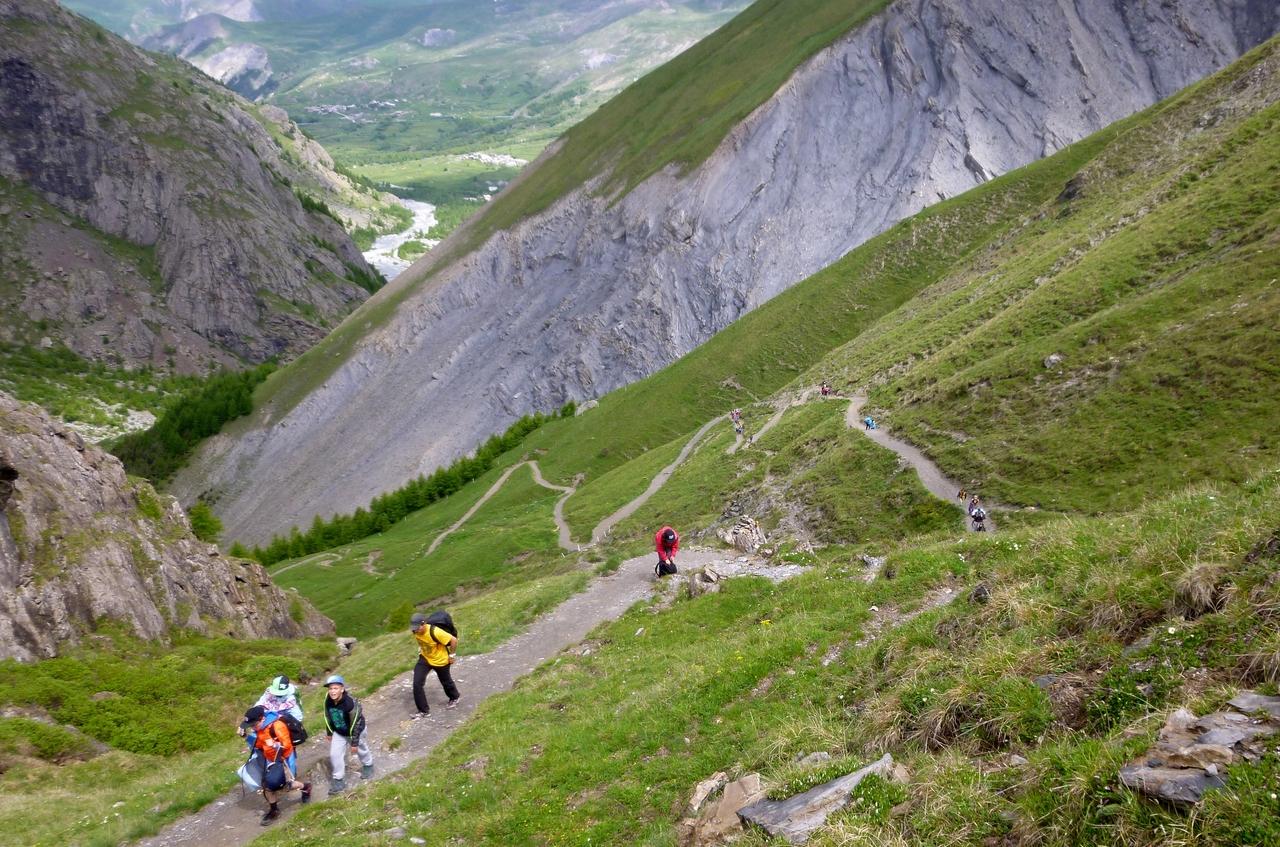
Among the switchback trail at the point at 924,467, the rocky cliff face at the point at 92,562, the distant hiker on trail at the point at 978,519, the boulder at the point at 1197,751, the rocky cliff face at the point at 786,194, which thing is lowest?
the distant hiker on trail at the point at 978,519

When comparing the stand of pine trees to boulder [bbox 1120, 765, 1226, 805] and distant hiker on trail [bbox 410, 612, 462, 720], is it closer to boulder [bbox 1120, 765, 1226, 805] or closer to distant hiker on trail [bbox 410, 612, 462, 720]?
distant hiker on trail [bbox 410, 612, 462, 720]

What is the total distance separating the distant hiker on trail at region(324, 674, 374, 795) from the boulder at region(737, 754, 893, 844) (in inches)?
410

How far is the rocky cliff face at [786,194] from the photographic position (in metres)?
112

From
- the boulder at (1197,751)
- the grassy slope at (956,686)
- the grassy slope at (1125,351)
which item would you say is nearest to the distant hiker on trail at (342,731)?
the grassy slope at (956,686)

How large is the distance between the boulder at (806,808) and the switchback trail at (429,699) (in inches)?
399

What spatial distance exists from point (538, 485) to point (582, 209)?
65.8 m

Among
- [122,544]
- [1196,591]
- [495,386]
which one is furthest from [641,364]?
[1196,591]

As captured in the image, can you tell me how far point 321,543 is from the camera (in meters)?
96.2

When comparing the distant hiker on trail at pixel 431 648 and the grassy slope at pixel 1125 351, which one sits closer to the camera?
the distant hiker on trail at pixel 431 648

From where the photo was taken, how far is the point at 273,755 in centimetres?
1546

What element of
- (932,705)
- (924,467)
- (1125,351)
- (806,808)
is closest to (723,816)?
(806,808)

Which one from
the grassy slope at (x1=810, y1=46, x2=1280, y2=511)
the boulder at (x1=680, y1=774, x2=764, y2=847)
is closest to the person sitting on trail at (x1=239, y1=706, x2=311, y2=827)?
the boulder at (x1=680, y1=774, x2=764, y2=847)

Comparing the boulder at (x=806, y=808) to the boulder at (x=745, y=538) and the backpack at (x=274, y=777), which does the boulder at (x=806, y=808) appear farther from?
the boulder at (x=745, y=538)

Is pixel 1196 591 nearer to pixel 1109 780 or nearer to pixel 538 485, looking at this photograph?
pixel 1109 780
